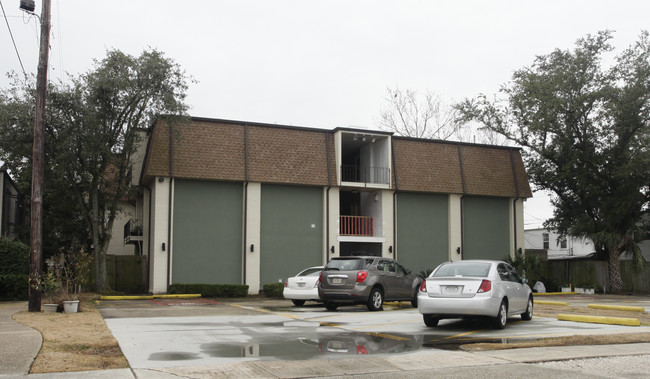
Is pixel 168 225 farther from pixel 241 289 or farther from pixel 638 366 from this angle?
pixel 638 366

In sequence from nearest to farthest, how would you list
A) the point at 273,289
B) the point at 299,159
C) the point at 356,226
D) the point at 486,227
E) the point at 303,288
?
1. the point at 303,288
2. the point at 273,289
3. the point at 299,159
4. the point at 356,226
5. the point at 486,227

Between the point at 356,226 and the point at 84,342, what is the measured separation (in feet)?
68.6

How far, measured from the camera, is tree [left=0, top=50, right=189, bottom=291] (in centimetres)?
2362

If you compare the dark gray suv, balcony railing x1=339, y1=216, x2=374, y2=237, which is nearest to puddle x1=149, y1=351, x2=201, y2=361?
the dark gray suv

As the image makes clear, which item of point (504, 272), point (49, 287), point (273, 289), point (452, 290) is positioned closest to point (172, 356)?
point (452, 290)

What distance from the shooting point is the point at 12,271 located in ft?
71.8

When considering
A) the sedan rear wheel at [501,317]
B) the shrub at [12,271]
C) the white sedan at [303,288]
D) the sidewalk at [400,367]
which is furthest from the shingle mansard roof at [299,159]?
the sidewalk at [400,367]

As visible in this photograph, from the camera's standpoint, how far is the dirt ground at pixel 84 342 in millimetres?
8039

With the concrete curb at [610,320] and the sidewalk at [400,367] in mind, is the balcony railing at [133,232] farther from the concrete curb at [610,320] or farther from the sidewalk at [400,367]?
the sidewalk at [400,367]

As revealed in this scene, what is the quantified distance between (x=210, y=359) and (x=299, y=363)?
133 centimetres

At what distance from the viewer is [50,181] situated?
82.5 ft

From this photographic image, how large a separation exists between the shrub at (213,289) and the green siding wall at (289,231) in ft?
5.61

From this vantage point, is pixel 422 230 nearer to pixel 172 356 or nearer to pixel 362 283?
pixel 362 283

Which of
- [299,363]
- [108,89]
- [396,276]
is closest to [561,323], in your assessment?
[396,276]
